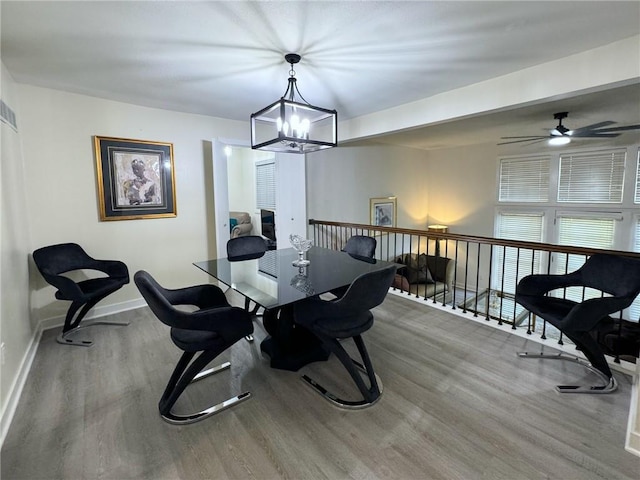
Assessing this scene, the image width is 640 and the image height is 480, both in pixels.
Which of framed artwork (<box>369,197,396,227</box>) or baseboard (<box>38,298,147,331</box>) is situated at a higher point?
framed artwork (<box>369,197,396,227</box>)

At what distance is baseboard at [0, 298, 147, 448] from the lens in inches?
71.8

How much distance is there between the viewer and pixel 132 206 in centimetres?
356

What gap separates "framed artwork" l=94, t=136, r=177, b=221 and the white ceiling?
0.52 metres

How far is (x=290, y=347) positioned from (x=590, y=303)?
2025 millimetres

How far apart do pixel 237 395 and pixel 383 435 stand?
0.96 metres

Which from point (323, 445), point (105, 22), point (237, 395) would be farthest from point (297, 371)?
point (105, 22)

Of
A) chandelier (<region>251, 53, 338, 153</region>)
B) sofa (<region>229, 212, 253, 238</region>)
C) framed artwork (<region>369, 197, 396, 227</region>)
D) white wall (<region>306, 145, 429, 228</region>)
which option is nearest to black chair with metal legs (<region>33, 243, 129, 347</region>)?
chandelier (<region>251, 53, 338, 153</region>)

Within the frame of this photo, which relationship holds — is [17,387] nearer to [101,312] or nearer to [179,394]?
[179,394]

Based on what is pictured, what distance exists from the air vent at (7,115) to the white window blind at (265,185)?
384cm

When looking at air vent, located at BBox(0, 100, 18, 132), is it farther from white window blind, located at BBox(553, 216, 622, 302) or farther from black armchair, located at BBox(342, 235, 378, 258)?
white window blind, located at BBox(553, 216, 622, 302)

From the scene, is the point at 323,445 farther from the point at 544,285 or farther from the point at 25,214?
the point at 25,214

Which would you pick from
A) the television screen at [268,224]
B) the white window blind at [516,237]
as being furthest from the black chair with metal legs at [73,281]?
the white window blind at [516,237]

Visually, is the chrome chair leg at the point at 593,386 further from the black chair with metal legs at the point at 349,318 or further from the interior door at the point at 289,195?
the interior door at the point at 289,195

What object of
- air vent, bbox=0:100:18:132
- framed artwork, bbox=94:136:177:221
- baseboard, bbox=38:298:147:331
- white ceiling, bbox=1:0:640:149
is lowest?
baseboard, bbox=38:298:147:331
